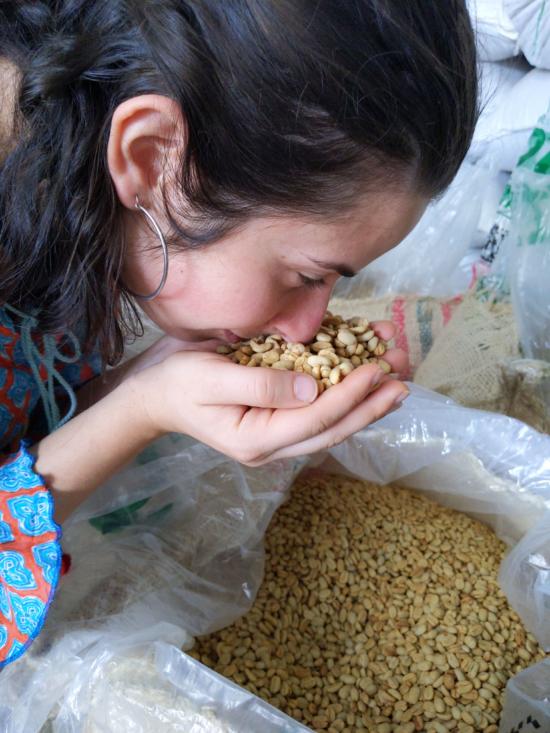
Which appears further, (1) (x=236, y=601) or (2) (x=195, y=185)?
(1) (x=236, y=601)

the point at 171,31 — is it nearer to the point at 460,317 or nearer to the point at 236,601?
the point at 236,601

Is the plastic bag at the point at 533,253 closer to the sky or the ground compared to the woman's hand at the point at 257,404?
closer to the ground

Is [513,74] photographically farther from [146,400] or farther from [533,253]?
[146,400]

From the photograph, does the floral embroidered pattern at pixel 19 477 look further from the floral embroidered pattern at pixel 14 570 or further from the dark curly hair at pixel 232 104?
the dark curly hair at pixel 232 104

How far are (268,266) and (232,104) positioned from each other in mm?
161

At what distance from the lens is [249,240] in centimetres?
58

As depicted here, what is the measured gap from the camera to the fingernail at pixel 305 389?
24.9 inches

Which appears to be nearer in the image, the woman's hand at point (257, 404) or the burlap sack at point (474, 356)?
the woman's hand at point (257, 404)

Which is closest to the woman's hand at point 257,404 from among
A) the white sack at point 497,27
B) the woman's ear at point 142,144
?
the woman's ear at point 142,144

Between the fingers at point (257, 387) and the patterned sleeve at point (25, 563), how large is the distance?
0.84 ft

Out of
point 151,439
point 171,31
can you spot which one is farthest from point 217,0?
point 151,439

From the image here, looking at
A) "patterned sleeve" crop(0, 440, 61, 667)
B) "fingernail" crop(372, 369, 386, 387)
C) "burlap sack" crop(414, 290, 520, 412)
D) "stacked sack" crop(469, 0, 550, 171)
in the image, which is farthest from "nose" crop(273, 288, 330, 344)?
"stacked sack" crop(469, 0, 550, 171)

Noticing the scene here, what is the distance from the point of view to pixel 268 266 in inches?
23.6

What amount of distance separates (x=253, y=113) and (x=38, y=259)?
0.30m
